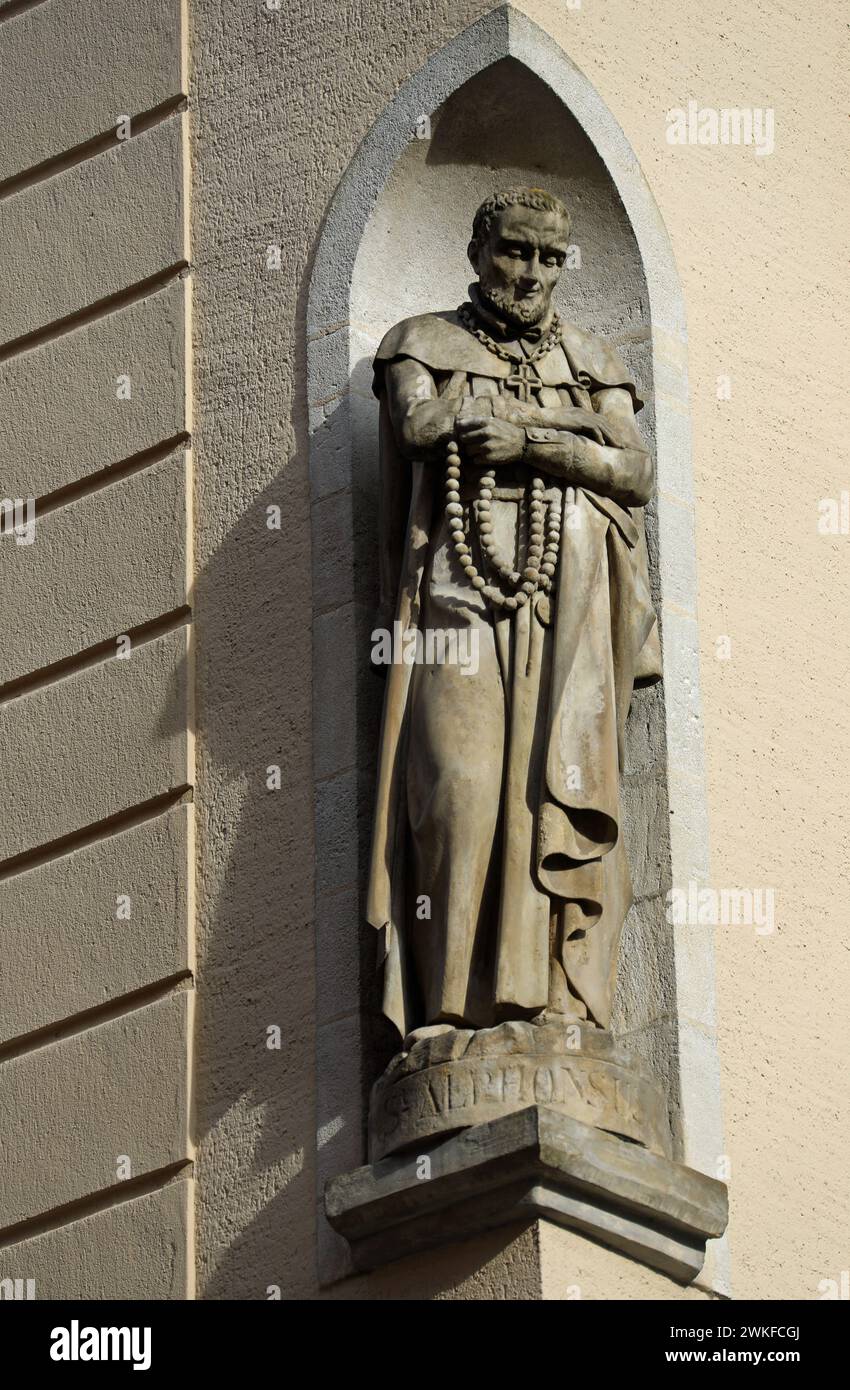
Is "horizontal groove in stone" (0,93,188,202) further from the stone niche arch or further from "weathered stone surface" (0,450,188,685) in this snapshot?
"weathered stone surface" (0,450,188,685)

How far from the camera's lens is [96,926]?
7.43 meters

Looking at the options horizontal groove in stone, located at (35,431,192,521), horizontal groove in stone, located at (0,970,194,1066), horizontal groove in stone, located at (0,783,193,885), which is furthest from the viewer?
horizontal groove in stone, located at (35,431,192,521)

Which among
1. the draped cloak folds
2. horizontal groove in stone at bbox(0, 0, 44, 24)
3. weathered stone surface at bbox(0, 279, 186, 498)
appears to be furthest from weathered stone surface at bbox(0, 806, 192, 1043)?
horizontal groove in stone at bbox(0, 0, 44, 24)

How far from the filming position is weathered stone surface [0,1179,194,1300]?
7.02 meters

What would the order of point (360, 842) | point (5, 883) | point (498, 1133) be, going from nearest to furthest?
point (498, 1133)
point (360, 842)
point (5, 883)

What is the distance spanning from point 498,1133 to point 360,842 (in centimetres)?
89

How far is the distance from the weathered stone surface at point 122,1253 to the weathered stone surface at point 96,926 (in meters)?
0.46

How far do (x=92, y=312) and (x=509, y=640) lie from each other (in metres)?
1.71

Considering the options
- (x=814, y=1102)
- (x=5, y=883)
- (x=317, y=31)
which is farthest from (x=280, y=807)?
(x=317, y=31)

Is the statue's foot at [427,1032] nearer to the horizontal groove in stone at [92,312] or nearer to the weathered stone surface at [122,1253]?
the weathered stone surface at [122,1253]

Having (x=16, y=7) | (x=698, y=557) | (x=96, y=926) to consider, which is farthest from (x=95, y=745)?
(x=16, y=7)

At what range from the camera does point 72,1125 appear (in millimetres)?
7281

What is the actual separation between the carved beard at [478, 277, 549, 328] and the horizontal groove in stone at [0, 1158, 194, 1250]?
1.79 m

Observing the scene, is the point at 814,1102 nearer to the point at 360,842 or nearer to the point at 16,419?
the point at 360,842
